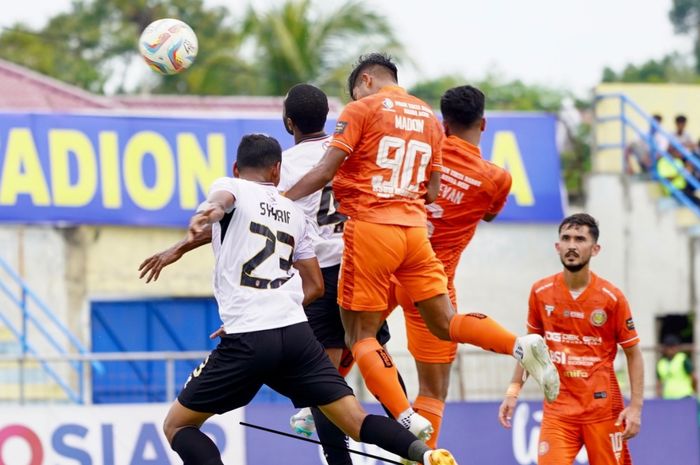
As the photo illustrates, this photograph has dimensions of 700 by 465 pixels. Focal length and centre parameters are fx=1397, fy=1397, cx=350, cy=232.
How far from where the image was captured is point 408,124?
8.91 metres

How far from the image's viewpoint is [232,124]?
20094 mm

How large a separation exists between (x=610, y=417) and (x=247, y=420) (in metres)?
4.37

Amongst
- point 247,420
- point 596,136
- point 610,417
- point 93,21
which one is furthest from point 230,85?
point 610,417

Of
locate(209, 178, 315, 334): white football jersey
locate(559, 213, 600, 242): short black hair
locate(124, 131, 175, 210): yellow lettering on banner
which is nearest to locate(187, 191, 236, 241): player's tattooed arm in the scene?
locate(209, 178, 315, 334): white football jersey

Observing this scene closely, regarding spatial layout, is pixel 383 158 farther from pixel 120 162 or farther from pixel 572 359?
pixel 120 162

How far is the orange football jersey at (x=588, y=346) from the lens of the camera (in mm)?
10094

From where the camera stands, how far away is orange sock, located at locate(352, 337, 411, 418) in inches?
349

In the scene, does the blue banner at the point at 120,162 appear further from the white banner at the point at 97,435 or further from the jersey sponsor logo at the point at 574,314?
the jersey sponsor logo at the point at 574,314

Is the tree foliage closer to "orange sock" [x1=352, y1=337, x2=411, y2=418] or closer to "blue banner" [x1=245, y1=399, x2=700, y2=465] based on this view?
"blue banner" [x1=245, y1=399, x2=700, y2=465]

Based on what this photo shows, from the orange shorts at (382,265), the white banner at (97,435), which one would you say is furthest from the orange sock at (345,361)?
the white banner at (97,435)

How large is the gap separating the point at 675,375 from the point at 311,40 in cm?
1861

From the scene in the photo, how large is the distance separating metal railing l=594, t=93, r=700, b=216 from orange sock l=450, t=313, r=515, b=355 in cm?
1195

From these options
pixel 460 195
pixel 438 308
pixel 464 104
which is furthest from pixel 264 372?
pixel 464 104

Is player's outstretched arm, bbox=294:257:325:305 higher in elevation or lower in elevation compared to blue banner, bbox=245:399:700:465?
higher
